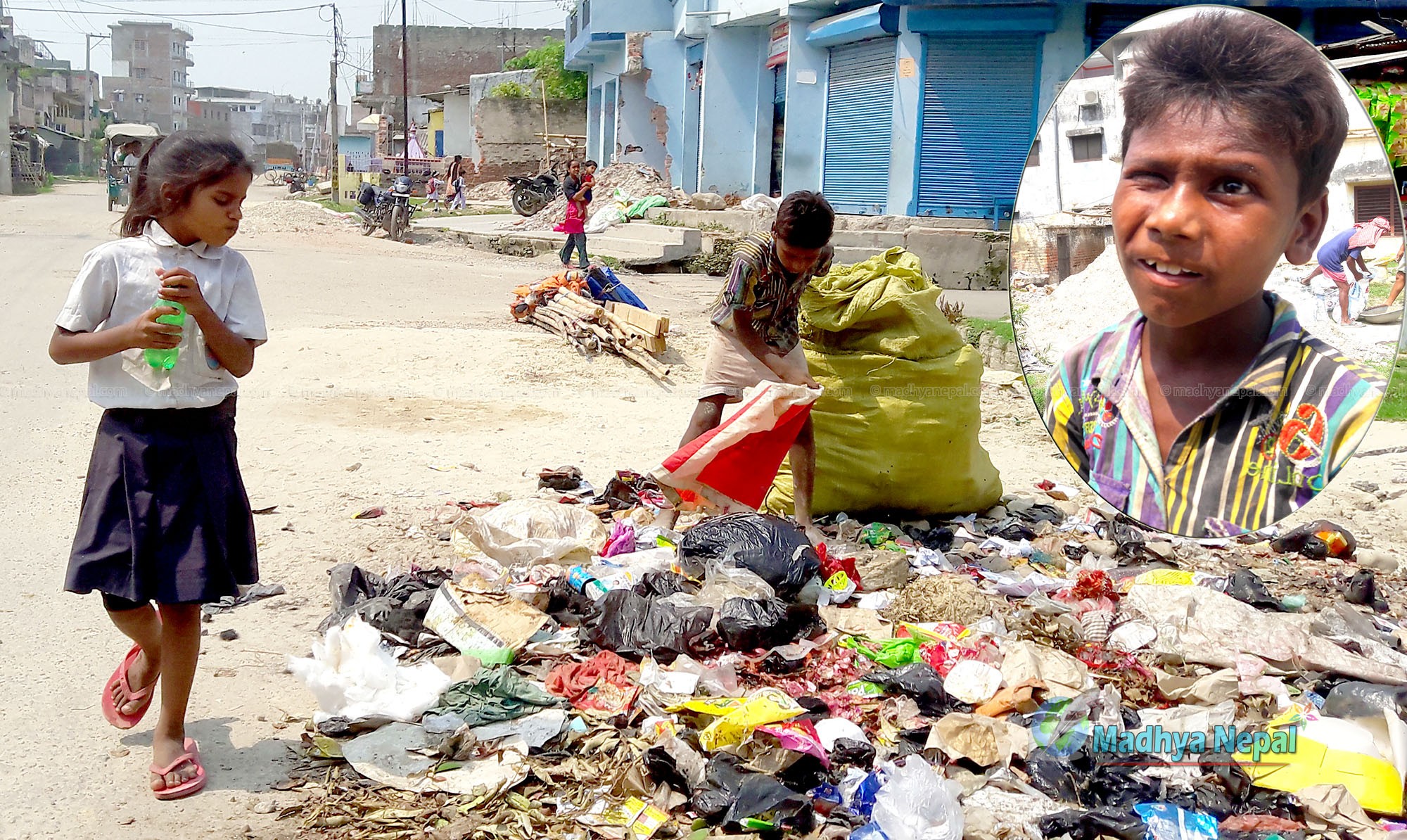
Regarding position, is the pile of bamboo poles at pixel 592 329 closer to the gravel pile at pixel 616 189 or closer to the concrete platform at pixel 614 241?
the concrete platform at pixel 614 241

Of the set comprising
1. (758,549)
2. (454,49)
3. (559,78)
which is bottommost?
(758,549)

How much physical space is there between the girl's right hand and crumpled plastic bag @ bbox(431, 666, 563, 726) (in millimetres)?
1198

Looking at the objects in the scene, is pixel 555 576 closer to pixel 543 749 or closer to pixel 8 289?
pixel 543 749

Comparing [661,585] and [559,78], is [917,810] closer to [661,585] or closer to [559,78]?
[661,585]

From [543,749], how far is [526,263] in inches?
576

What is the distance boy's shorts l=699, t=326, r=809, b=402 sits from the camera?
4.44 metres

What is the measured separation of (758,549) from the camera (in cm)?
391

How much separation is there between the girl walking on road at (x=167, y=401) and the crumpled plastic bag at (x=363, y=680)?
0.37m

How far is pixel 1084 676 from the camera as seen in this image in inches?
127

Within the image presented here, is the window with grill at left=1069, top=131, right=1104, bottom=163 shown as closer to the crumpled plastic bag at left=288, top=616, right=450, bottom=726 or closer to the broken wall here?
the crumpled plastic bag at left=288, top=616, right=450, bottom=726

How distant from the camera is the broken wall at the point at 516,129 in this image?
31.8 m

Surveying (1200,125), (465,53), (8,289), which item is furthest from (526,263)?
(465,53)

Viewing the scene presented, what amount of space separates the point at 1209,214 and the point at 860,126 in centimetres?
1413

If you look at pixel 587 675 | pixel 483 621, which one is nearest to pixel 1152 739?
pixel 587 675
